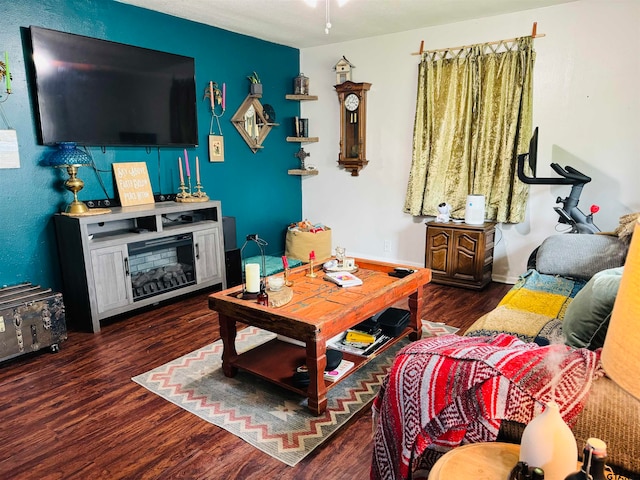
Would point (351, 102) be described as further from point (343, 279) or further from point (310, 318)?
point (310, 318)

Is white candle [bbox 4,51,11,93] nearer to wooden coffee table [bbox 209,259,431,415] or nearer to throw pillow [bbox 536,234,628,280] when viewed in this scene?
wooden coffee table [bbox 209,259,431,415]

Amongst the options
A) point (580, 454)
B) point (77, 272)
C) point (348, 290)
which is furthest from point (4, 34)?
point (580, 454)

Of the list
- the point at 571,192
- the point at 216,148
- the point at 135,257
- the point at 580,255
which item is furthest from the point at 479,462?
the point at 216,148

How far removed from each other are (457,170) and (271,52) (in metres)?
2.46

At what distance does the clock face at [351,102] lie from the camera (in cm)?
491

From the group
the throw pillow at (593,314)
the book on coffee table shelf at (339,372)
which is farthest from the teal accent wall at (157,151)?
the throw pillow at (593,314)

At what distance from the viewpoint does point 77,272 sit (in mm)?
3164

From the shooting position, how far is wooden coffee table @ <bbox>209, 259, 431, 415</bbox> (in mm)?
2094

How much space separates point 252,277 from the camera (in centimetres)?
243

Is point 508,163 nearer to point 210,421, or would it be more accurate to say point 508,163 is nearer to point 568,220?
point 568,220

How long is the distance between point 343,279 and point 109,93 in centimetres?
244

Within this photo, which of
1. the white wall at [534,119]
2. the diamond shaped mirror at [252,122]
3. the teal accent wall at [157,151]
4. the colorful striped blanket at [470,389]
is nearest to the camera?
the colorful striped blanket at [470,389]

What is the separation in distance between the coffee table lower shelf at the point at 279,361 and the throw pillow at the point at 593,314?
104cm

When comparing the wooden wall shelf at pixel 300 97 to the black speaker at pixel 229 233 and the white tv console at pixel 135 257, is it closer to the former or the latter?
the black speaker at pixel 229 233
